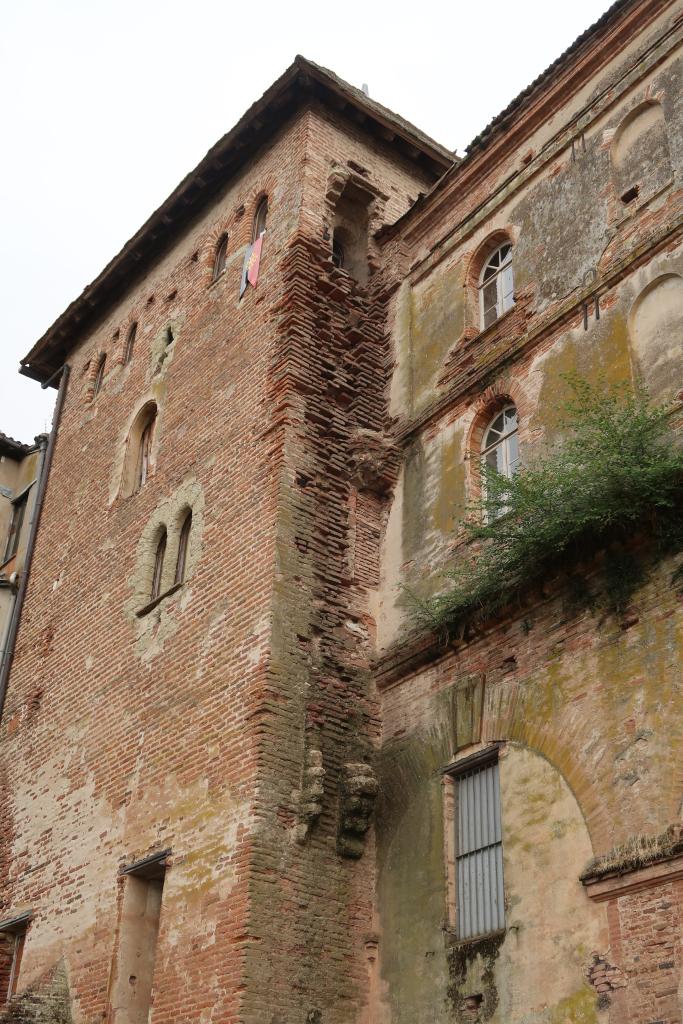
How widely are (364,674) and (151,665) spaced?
8.63 ft

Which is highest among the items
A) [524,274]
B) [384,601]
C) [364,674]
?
A: [524,274]

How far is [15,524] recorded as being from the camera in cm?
1981

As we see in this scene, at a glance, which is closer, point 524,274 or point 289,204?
point 524,274

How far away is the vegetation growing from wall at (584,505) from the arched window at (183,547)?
3.66 meters

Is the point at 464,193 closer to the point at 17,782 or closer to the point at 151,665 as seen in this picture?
the point at 151,665

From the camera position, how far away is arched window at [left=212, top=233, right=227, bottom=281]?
16109mm

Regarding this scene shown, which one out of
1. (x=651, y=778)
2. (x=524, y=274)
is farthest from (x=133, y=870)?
(x=524, y=274)

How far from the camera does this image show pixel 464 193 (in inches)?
549

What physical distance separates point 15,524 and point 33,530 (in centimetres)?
204

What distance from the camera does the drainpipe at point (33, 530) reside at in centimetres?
1670

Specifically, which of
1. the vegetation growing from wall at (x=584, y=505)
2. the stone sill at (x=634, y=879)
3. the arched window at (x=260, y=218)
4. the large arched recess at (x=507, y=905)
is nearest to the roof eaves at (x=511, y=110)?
the arched window at (x=260, y=218)

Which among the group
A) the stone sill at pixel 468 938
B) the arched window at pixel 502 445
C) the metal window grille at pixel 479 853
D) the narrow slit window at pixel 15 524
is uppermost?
the narrow slit window at pixel 15 524

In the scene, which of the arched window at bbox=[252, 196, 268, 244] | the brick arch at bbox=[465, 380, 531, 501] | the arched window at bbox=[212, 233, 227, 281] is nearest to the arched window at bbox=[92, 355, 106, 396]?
the arched window at bbox=[212, 233, 227, 281]

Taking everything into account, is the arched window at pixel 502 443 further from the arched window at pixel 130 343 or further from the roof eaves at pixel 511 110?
the arched window at pixel 130 343
